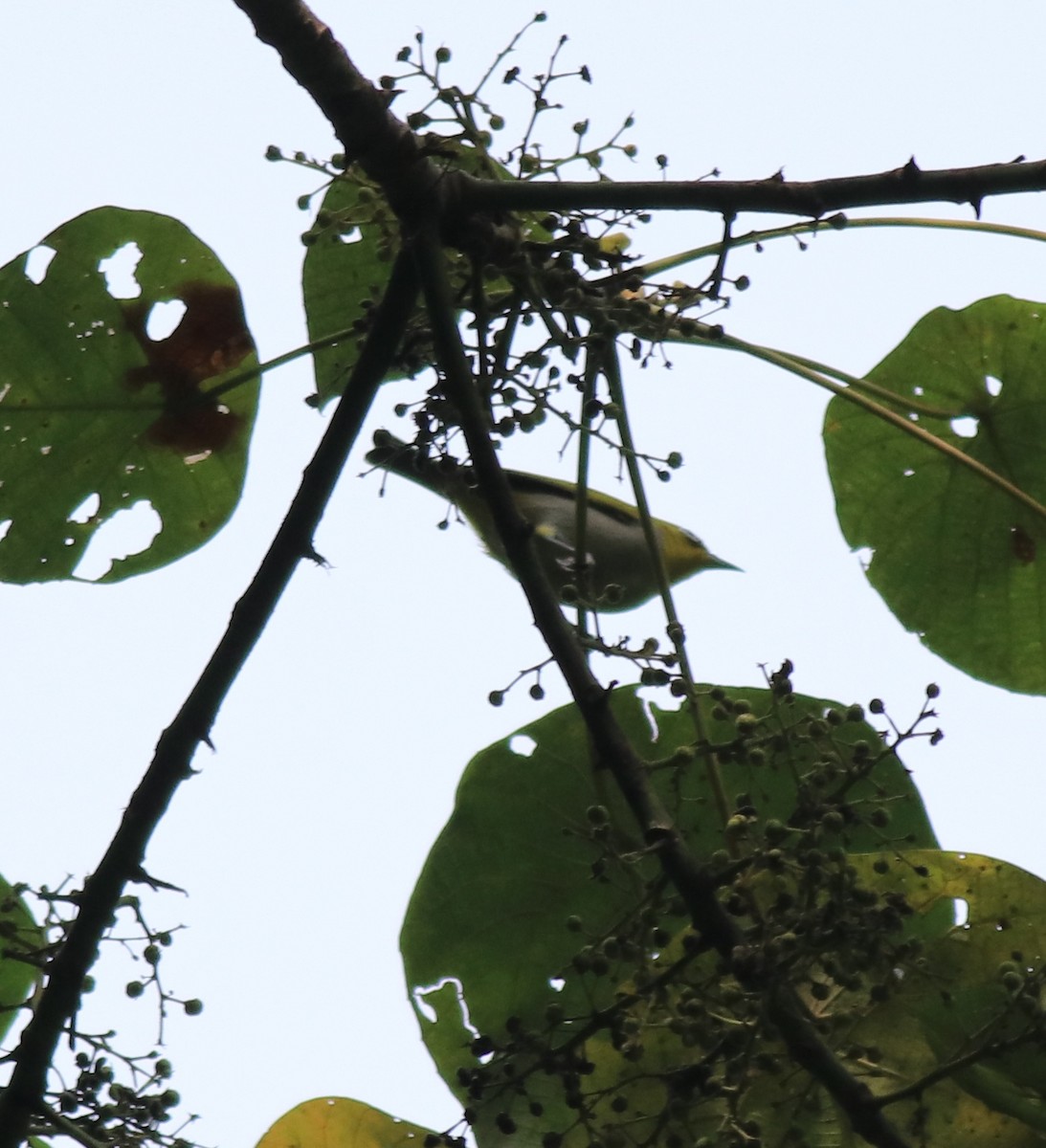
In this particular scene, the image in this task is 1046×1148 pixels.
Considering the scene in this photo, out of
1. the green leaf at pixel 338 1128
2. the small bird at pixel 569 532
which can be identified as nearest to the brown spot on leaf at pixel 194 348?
the small bird at pixel 569 532

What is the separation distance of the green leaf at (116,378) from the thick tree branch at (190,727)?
65cm

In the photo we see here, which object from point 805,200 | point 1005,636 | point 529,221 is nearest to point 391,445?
point 529,221

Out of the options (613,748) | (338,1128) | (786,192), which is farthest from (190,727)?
(786,192)

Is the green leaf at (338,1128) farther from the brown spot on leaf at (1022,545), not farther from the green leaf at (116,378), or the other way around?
the brown spot on leaf at (1022,545)

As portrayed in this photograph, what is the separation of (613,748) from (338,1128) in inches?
40.9

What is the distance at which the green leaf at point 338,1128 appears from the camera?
235cm

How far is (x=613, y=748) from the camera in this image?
1723mm

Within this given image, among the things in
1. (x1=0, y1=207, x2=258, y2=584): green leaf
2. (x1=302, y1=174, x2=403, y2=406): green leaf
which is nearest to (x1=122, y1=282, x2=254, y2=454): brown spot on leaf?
(x1=0, y1=207, x2=258, y2=584): green leaf

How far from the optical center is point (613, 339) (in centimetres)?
202

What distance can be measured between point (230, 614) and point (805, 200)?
1.00 m

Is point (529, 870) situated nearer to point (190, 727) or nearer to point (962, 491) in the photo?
point (190, 727)

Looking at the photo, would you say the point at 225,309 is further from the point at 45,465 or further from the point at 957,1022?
the point at 957,1022

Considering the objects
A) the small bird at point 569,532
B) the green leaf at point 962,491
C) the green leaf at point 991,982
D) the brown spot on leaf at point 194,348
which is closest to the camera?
the green leaf at point 991,982

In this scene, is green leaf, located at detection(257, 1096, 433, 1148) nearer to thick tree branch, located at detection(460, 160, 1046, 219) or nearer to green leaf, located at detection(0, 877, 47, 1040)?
green leaf, located at detection(0, 877, 47, 1040)
